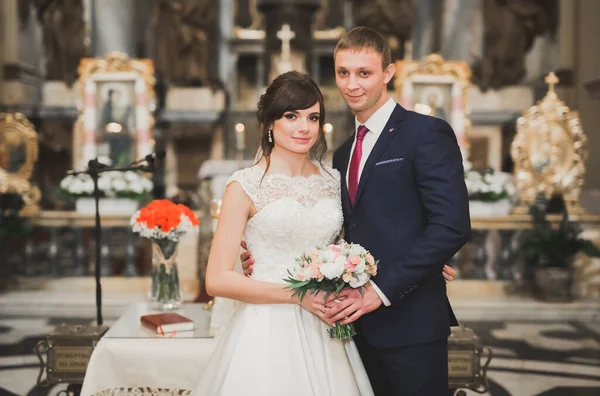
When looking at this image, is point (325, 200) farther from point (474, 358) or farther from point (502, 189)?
point (502, 189)

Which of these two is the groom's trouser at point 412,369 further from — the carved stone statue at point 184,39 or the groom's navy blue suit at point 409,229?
the carved stone statue at point 184,39

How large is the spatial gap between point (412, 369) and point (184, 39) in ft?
40.6

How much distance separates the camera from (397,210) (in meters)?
3.06

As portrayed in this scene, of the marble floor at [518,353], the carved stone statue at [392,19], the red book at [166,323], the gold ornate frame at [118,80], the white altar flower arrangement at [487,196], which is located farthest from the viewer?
the carved stone statue at [392,19]

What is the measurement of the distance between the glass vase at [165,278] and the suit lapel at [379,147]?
6.59 ft

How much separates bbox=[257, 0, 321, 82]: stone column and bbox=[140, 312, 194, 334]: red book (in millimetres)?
11366

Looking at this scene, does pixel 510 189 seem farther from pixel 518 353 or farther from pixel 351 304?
pixel 351 304

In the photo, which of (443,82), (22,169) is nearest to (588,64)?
(443,82)

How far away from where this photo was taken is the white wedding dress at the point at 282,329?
309 centimetres

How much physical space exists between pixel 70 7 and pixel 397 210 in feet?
44.3

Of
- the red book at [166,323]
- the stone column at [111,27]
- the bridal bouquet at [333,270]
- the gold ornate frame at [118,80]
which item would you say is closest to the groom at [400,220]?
the bridal bouquet at [333,270]

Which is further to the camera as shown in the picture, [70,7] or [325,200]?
[70,7]

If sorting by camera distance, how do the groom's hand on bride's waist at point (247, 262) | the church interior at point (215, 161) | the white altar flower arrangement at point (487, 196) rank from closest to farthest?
the groom's hand on bride's waist at point (247, 262) < the church interior at point (215, 161) < the white altar flower arrangement at point (487, 196)

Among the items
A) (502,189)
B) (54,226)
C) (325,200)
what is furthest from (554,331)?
(54,226)
